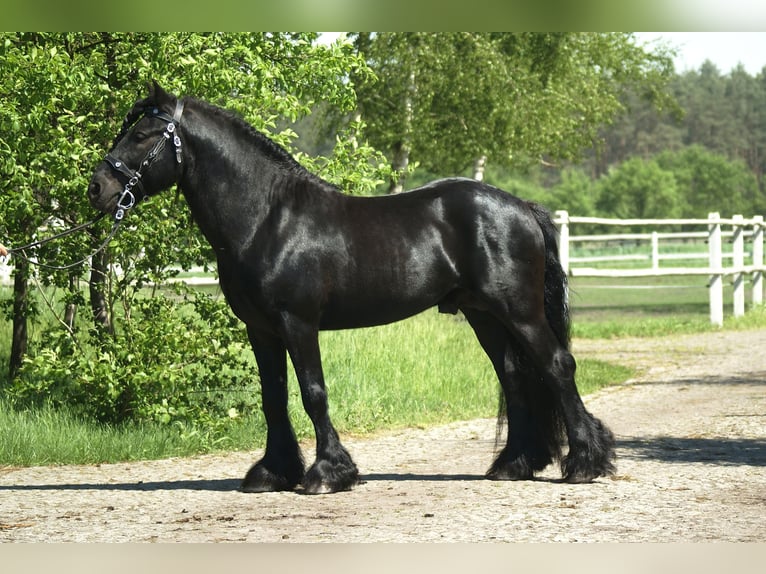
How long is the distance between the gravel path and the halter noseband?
1.81 meters

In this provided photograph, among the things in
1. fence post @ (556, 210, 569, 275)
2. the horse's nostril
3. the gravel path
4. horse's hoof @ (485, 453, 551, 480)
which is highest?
fence post @ (556, 210, 569, 275)

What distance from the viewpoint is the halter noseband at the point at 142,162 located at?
22.9ft

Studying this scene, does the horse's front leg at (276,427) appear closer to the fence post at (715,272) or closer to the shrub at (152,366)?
the shrub at (152,366)

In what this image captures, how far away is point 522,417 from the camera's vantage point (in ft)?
25.0

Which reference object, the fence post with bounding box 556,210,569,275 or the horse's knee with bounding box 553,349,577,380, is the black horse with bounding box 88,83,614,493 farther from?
the fence post with bounding box 556,210,569,275

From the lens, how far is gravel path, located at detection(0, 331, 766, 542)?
234 inches

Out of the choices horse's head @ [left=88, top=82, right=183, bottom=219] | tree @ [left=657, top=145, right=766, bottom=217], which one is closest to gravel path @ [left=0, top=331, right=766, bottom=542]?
horse's head @ [left=88, top=82, right=183, bottom=219]

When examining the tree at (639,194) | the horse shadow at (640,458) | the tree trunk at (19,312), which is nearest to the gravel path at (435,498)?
the horse shadow at (640,458)

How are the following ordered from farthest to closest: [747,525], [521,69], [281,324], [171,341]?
[521,69] < [171,341] < [281,324] < [747,525]

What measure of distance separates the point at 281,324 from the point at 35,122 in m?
2.83

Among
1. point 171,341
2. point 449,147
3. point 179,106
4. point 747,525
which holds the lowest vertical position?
point 747,525
